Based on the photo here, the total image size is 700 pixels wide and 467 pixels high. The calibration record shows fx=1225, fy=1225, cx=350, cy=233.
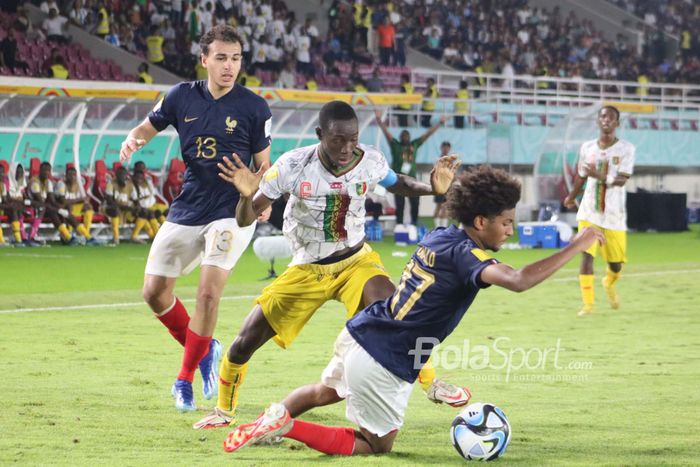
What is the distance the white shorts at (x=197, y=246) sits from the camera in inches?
317

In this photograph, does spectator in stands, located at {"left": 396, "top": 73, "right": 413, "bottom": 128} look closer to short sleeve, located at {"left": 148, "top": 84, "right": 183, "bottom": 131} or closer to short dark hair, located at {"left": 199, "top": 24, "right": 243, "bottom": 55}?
short sleeve, located at {"left": 148, "top": 84, "right": 183, "bottom": 131}

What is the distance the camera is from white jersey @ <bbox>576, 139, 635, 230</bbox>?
47.9 feet

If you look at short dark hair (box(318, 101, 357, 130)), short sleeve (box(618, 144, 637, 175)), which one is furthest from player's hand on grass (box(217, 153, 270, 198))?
short sleeve (box(618, 144, 637, 175))

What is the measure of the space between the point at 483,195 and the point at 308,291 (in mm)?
1705

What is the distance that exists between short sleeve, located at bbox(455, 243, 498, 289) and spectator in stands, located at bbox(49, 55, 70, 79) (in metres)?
21.8

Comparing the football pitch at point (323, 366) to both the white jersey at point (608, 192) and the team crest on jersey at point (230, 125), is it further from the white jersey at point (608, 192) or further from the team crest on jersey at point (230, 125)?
the team crest on jersey at point (230, 125)

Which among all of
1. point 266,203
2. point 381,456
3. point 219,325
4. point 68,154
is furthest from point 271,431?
point 68,154

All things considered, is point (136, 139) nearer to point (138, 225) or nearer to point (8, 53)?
point (138, 225)

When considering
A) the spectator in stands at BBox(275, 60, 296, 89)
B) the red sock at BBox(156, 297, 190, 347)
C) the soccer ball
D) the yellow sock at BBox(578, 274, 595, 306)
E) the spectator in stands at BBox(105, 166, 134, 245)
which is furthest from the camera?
the spectator in stands at BBox(275, 60, 296, 89)

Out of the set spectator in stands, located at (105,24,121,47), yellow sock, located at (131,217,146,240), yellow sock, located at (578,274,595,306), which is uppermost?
spectator in stands, located at (105,24,121,47)

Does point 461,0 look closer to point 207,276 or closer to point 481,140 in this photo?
point 481,140

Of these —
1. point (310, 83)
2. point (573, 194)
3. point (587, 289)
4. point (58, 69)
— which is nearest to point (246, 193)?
point (587, 289)

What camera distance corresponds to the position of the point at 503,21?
44.0 metres

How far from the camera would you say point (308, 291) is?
7.46 m
